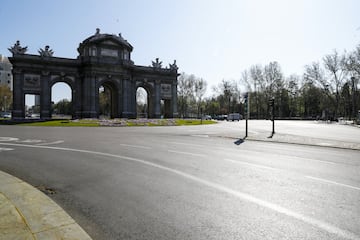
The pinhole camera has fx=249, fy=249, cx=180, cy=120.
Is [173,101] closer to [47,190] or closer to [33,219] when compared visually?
[47,190]

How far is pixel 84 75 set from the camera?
48.7 metres

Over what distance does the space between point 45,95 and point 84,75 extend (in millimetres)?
8253

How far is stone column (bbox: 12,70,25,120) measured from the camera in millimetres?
45438

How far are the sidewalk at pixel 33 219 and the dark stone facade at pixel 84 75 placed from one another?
150 ft

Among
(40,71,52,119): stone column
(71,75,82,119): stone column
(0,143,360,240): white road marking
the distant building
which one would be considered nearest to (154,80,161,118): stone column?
(71,75,82,119): stone column

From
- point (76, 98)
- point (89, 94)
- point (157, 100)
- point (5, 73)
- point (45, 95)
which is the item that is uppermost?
point (5, 73)

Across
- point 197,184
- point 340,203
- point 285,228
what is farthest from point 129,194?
point 340,203

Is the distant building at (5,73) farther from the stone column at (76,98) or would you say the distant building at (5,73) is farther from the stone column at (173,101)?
the stone column at (173,101)

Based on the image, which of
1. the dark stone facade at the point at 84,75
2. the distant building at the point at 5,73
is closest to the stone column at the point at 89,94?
the dark stone facade at the point at 84,75

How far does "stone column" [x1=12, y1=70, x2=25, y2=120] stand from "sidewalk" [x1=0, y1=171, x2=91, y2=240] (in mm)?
48268

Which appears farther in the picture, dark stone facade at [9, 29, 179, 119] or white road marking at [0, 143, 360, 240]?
dark stone facade at [9, 29, 179, 119]

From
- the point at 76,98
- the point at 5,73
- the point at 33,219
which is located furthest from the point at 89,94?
the point at 5,73

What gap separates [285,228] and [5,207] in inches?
177

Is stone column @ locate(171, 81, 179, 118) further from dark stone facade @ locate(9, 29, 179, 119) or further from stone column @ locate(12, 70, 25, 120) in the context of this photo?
stone column @ locate(12, 70, 25, 120)
